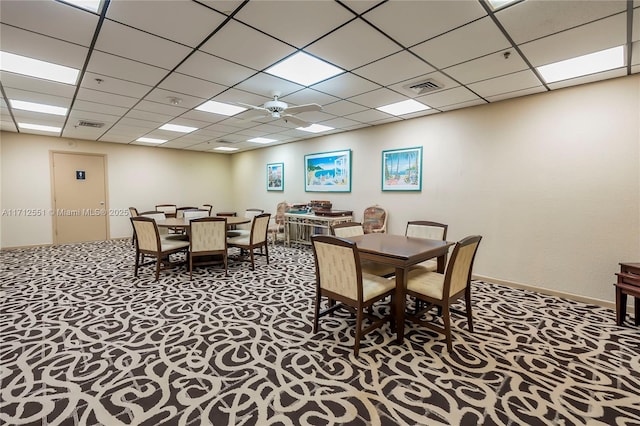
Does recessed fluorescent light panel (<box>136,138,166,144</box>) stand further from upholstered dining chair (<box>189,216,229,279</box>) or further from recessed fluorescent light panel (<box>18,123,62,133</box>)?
upholstered dining chair (<box>189,216,229,279</box>)

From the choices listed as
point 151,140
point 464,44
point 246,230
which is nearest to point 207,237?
point 246,230

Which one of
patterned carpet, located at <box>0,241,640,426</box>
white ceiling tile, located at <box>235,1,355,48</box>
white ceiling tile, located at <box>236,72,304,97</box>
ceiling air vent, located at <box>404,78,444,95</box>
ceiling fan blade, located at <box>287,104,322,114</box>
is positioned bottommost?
patterned carpet, located at <box>0,241,640,426</box>

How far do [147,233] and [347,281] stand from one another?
3.43m

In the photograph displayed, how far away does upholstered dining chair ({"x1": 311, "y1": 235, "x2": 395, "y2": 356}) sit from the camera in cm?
229

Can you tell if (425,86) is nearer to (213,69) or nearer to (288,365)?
(213,69)

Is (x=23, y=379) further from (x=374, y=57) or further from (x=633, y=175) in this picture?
(x=633, y=175)

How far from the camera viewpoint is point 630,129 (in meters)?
3.17

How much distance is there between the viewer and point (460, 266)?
2463 mm

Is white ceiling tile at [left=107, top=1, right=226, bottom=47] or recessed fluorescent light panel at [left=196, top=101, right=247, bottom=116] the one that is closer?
white ceiling tile at [left=107, top=1, right=226, bottom=47]

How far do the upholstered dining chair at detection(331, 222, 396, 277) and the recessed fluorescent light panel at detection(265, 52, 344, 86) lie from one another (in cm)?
174

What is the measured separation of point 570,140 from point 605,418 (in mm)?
3150

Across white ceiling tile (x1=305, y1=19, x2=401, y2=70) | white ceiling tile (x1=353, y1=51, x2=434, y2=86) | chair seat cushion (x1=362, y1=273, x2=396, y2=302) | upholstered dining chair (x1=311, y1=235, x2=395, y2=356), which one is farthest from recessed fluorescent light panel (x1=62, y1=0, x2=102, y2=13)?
chair seat cushion (x1=362, y1=273, x2=396, y2=302)

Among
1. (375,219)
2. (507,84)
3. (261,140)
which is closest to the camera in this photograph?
(507,84)

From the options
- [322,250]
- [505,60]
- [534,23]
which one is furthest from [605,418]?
[505,60]
